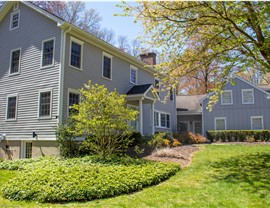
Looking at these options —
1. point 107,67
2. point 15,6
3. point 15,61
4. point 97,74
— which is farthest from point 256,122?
point 15,6

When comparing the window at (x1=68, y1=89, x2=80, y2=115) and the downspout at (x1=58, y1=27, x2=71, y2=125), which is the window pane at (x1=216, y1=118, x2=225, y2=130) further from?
the downspout at (x1=58, y1=27, x2=71, y2=125)

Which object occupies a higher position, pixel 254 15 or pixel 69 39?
pixel 69 39

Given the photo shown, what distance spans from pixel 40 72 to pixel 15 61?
2478 millimetres

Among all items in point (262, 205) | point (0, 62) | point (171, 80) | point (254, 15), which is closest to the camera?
point (262, 205)

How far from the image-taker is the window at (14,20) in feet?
46.1

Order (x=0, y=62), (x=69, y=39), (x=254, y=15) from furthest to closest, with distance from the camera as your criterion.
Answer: (x=0, y=62), (x=69, y=39), (x=254, y=15)

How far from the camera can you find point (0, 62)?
14.3 metres

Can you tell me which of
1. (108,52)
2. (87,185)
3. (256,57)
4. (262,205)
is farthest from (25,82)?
(262,205)

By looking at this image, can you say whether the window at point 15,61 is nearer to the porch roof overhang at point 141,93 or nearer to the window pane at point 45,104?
the window pane at point 45,104

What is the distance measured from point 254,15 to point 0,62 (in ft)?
44.8

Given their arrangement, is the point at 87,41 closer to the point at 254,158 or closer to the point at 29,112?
the point at 29,112

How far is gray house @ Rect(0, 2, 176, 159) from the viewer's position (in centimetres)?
1155

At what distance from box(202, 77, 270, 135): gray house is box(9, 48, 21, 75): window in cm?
1579

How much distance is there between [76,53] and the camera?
1252 cm
